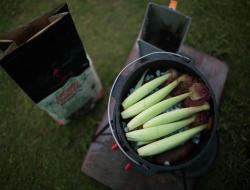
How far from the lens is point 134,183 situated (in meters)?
2.10

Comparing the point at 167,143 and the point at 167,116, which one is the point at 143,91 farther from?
the point at 167,143

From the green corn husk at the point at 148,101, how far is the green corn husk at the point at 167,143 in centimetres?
24

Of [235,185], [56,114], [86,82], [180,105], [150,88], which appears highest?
[150,88]

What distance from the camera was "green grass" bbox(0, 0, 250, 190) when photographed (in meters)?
2.40

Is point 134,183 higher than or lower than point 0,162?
higher

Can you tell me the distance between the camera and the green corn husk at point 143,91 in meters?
1.59

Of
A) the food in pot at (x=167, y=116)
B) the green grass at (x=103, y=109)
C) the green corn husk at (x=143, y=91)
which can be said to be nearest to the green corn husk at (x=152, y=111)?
the food in pot at (x=167, y=116)

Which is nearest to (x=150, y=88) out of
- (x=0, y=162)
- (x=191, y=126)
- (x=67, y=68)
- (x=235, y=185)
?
(x=191, y=126)

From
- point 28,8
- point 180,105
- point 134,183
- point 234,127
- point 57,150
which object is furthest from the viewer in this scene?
point 28,8

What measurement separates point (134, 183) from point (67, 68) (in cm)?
122

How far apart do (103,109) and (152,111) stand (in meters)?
1.28

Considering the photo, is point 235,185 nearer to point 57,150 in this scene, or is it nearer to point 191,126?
point 191,126

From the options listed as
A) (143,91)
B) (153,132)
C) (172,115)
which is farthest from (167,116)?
(143,91)

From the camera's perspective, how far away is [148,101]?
156 cm
